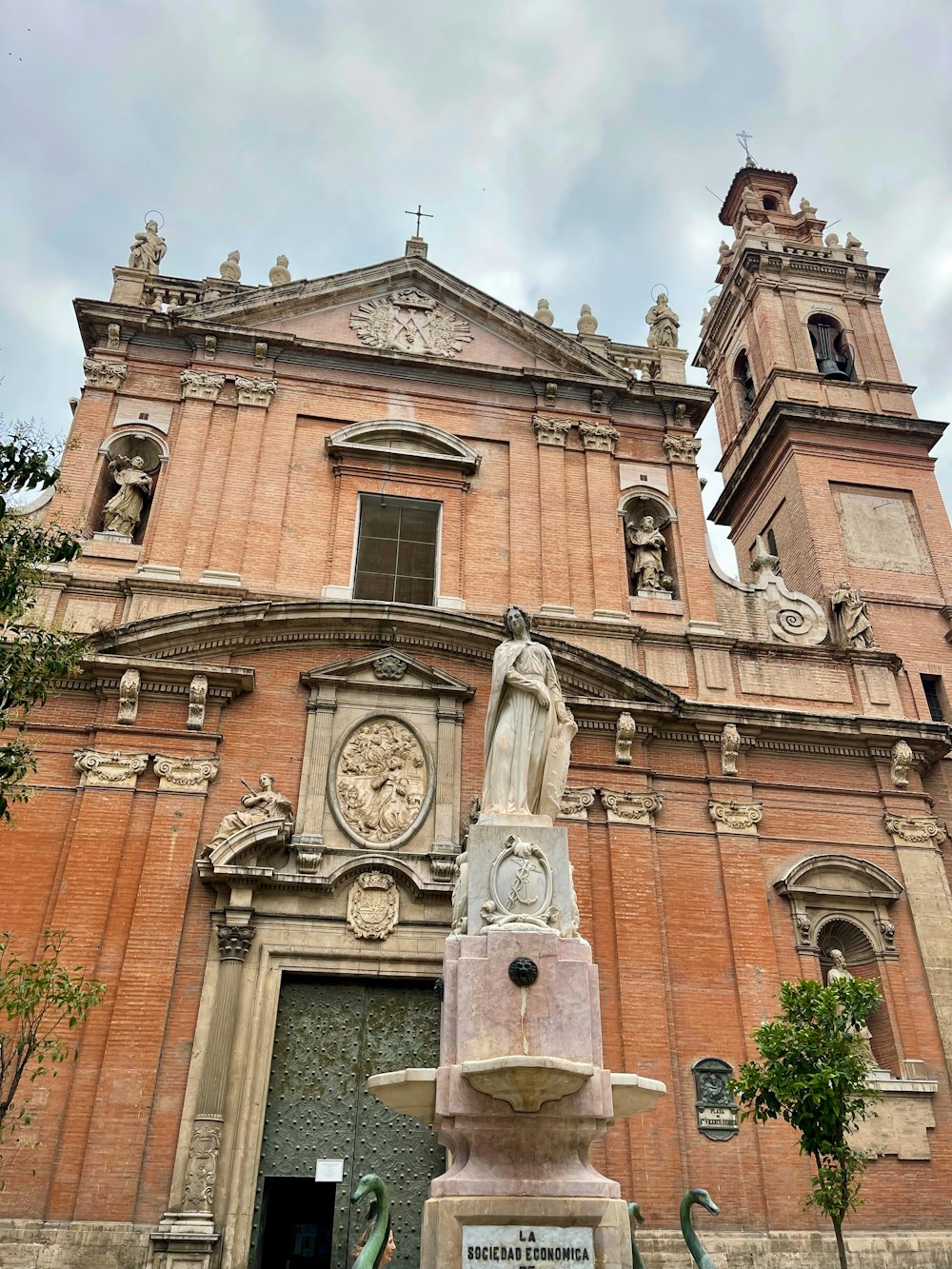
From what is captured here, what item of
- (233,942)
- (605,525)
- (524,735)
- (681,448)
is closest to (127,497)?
(233,942)

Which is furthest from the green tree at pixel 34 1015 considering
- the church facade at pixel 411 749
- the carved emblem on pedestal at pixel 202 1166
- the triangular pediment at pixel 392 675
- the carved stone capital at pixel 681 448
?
the carved stone capital at pixel 681 448

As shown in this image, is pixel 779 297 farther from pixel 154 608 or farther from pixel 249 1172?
pixel 249 1172

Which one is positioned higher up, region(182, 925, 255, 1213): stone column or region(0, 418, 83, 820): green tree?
region(0, 418, 83, 820): green tree

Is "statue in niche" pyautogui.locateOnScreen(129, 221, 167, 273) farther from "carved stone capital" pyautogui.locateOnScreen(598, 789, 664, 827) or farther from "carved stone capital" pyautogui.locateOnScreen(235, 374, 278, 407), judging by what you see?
"carved stone capital" pyautogui.locateOnScreen(598, 789, 664, 827)

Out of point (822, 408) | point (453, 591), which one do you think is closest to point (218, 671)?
point (453, 591)

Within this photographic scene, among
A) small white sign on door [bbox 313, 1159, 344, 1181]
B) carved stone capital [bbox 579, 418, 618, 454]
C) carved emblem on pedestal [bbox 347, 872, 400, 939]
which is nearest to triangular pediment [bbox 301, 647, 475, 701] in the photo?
carved emblem on pedestal [bbox 347, 872, 400, 939]

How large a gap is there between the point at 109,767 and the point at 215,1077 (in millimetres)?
3763

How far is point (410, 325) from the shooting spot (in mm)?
17344

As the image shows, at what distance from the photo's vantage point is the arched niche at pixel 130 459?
1477cm

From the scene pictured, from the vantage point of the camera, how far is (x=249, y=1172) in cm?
1062

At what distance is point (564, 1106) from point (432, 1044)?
6.10 metres

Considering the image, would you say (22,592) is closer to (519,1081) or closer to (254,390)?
(519,1081)

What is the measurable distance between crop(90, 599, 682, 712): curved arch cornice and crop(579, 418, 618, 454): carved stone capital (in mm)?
4114

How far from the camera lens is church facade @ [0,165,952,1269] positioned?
1108 centimetres
